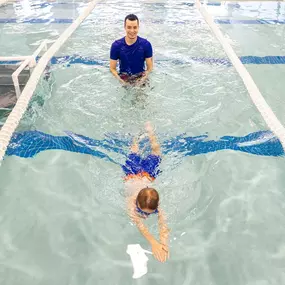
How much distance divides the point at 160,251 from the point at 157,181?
2.65 feet

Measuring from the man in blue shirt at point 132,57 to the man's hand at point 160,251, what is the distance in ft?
8.28

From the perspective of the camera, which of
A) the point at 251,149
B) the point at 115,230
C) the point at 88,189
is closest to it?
the point at 115,230

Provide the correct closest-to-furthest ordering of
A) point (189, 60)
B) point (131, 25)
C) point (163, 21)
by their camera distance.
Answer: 1. point (131, 25)
2. point (189, 60)
3. point (163, 21)

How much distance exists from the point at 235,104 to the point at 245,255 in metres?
2.64

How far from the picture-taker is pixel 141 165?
343 cm

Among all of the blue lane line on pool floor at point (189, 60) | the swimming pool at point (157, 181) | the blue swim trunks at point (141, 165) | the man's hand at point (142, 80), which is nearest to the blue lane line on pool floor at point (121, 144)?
the swimming pool at point (157, 181)

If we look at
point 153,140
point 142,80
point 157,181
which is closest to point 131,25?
point 142,80

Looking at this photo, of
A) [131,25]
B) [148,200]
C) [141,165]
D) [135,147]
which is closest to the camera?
[148,200]

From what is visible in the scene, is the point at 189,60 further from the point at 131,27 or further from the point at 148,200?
the point at 148,200

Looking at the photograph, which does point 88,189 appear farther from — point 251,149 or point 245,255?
point 251,149

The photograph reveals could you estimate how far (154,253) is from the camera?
103 inches

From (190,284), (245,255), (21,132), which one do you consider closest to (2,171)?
(21,132)

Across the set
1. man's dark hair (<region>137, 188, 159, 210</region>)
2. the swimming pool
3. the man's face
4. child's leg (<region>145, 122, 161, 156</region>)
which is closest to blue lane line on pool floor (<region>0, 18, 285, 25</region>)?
the swimming pool

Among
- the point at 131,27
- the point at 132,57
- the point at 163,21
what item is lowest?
the point at 163,21
